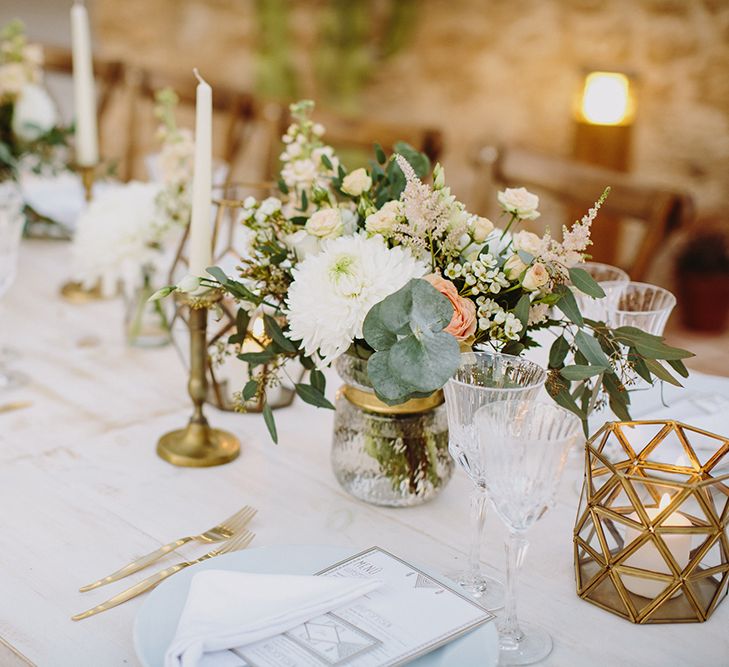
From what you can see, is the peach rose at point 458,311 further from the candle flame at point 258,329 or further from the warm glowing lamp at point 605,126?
the warm glowing lamp at point 605,126

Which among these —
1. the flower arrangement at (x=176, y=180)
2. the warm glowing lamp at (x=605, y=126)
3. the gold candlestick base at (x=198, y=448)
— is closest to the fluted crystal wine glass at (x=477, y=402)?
the gold candlestick base at (x=198, y=448)

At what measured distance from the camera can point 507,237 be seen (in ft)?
3.10

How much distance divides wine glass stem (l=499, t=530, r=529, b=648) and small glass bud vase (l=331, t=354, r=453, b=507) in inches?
9.1

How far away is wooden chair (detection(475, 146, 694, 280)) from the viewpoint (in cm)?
166

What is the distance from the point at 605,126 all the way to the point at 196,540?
8.95 ft

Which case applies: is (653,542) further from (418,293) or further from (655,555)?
(418,293)

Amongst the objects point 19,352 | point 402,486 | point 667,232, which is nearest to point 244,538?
point 402,486

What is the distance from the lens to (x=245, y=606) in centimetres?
74

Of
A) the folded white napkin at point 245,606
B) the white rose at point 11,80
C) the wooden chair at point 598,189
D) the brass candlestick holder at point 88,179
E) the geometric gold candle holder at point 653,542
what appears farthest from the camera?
the white rose at point 11,80

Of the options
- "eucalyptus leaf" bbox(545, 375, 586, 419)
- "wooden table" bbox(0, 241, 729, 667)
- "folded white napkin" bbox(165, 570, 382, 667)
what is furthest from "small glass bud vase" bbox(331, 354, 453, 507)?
"folded white napkin" bbox(165, 570, 382, 667)

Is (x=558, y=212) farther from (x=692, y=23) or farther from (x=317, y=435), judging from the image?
(x=317, y=435)

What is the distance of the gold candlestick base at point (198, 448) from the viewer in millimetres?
1099

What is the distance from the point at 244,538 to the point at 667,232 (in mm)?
1080

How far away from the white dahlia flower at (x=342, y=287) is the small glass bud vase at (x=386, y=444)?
101 millimetres
